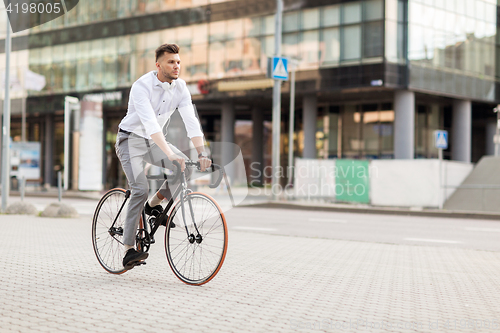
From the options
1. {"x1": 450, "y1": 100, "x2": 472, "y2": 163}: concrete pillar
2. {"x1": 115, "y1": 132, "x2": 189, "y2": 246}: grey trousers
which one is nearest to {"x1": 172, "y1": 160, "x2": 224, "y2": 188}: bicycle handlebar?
{"x1": 115, "y1": 132, "x2": 189, "y2": 246}: grey trousers

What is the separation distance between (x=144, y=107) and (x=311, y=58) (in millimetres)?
27380

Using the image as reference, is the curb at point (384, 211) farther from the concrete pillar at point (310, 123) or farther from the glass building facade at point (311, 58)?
the concrete pillar at point (310, 123)

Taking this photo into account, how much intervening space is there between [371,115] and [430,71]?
5.33 m

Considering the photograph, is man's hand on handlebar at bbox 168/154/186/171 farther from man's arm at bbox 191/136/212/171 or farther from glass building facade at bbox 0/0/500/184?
glass building facade at bbox 0/0/500/184

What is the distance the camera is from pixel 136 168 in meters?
4.97

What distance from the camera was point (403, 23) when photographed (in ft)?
96.7

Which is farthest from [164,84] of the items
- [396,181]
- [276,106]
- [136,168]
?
[276,106]

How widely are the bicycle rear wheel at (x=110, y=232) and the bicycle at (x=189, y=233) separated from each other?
0.5 inches

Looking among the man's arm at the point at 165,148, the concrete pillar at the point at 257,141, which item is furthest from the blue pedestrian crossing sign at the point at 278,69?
the concrete pillar at the point at 257,141

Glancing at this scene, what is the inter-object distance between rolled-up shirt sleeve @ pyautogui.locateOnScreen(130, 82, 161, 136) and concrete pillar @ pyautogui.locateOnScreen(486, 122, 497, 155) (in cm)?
4091

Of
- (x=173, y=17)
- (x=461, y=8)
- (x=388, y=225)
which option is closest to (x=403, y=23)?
(x=461, y=8)

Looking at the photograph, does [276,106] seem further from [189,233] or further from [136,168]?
[189,233]

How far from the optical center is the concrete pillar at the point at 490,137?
41.3 m

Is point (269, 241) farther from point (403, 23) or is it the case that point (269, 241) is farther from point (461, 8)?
point (461, 8)
